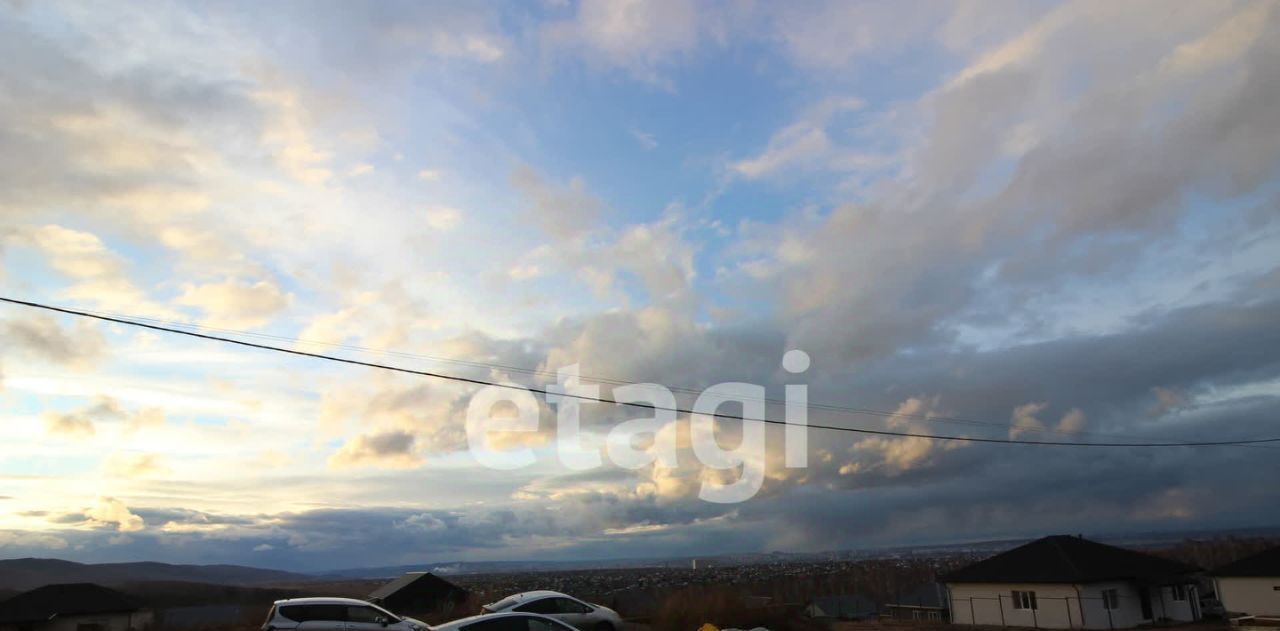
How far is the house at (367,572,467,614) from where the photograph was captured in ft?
156

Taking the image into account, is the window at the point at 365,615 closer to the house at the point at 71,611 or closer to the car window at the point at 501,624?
the car window at the point at 501,624

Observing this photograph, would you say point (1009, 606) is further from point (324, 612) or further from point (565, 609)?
point (324, 612)

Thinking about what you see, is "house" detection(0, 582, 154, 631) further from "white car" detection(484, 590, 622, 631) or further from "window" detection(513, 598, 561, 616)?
"window" detection(513, 598, 561, 616)

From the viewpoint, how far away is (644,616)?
32.8 m

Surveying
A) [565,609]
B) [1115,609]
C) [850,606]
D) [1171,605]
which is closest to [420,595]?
[565,609]

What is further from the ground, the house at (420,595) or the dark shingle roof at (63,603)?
the house at (420,595)

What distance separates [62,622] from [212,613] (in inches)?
332

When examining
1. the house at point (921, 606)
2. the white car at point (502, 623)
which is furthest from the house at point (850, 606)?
the white car at point (502, 623)

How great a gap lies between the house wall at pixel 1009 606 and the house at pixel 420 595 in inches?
1215

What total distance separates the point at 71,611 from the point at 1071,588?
6053cm

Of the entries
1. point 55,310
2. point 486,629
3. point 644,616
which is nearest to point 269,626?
point 486,629

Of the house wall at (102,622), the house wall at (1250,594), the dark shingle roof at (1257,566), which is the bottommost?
the house wall at (102,622)

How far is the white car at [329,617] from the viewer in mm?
20031

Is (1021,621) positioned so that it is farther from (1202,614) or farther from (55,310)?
(55,310)
